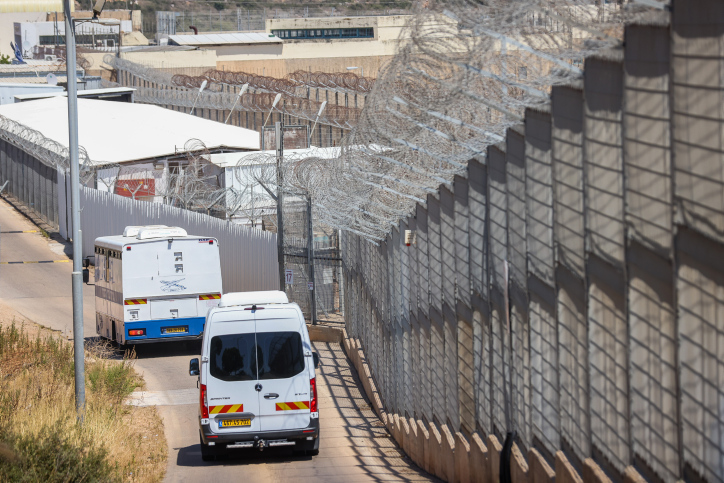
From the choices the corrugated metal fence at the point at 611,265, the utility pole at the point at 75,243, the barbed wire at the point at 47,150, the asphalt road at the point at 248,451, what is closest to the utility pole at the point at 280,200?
the asphalt road at the point at 248,451

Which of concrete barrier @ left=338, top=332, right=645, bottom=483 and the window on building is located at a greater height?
the window on building

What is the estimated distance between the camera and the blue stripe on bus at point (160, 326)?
1959 centimetres

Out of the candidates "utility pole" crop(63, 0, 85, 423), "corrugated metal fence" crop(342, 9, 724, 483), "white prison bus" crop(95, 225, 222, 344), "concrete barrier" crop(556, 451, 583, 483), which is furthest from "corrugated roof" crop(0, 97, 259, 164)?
"concrete barrier" crop(556, 451, 583, 483)

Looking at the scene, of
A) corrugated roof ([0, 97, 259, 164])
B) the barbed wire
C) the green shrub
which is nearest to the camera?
the green shrub

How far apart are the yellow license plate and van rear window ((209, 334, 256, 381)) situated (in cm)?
47

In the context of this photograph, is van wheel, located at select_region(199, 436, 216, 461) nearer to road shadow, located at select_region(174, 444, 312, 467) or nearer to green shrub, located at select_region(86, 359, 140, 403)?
road shadow, located at select_region(174, 444, 312, 467)

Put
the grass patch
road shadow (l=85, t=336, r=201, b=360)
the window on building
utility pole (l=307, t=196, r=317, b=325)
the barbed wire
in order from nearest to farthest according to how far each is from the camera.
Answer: the grass patch, road shadow (l=85, t=336, r=201, b=360), utility pole (l=307, t=196, r=317, b=325), the barbed wire, the window on building

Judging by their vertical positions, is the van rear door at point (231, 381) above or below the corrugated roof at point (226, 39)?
below

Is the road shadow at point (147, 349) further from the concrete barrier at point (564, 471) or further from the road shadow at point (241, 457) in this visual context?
the concrete barrier at point (564, 471)

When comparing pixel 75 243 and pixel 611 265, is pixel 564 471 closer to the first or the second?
pixel 611 265

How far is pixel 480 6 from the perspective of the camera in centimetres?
593

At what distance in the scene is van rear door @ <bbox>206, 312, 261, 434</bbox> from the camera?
11.8m

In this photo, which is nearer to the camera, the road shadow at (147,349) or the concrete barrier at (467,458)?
the concrete barrier at (467,458)

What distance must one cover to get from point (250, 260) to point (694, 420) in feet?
72.4
